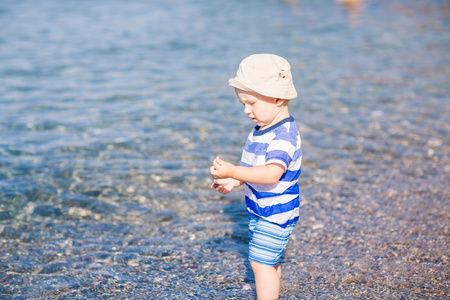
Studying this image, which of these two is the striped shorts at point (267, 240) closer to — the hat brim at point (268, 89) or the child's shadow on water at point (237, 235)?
the child's shadow on water at point (237, 235)

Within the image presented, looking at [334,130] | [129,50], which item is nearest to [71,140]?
[334,130]

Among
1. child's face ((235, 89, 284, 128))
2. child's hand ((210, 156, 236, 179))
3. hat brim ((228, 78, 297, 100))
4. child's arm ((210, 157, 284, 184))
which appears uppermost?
hat brim ((228, 78, 297, 100))

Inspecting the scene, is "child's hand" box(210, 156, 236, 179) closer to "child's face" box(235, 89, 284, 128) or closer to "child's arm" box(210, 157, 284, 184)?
"child's arm" box(210, 157, 284, 184)

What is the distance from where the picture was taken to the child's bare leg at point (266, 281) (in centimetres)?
352

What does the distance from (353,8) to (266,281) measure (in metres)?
22.3

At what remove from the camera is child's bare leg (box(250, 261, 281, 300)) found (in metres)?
3.52

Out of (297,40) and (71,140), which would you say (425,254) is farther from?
(297,40)

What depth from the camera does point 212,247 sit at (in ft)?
16.0

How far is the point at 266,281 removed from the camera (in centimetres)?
353

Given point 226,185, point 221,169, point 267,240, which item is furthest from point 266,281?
point 221,169

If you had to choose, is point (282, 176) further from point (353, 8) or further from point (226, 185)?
point (353, 8)

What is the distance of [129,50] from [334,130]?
852 cm

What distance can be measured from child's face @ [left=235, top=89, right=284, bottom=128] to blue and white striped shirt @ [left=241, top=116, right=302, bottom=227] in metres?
0.08

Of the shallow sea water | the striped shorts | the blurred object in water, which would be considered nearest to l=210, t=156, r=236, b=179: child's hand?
the striped shorts
